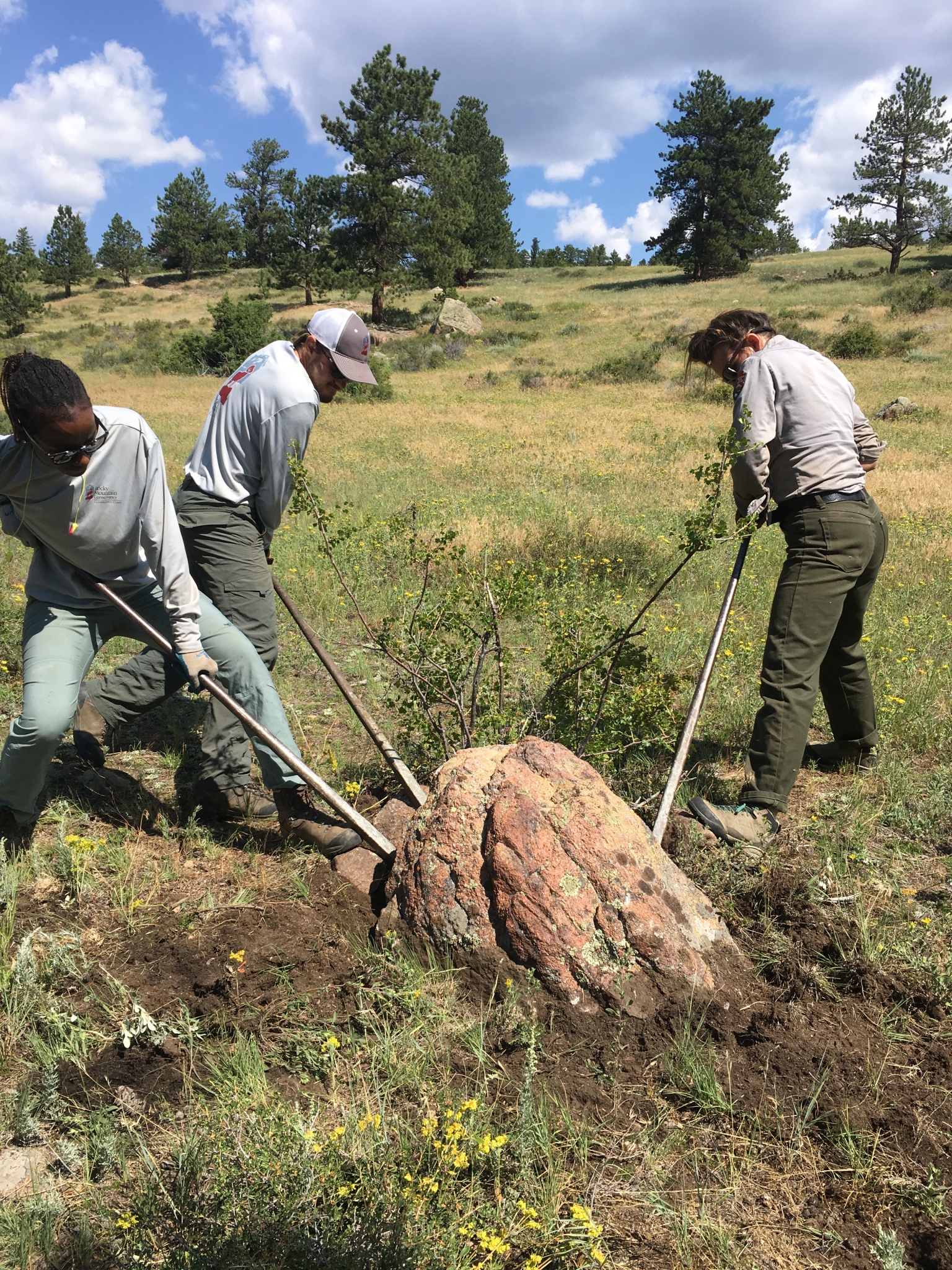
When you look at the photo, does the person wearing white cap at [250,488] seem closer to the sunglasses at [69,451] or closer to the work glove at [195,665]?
the work glove at [195,665]

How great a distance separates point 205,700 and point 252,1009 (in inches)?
107

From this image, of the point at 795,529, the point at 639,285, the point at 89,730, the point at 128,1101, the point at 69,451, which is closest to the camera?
the point at 128,1101

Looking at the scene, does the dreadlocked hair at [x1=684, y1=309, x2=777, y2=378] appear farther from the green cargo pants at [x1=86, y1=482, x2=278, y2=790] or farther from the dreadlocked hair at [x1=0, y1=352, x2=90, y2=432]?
the dreadlocked hair at [x1=0, y1=352, x2=90, y2=432]

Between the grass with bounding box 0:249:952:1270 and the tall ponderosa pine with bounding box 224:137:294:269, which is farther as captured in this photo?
the tall ponderosa pine with bounding box 224:137:294:269

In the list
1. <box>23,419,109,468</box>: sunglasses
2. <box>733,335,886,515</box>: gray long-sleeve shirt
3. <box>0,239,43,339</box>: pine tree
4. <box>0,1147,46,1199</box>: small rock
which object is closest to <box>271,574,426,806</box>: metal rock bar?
<box>23,419,109,468</box>: sunglasses

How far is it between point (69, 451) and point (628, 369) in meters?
21.2

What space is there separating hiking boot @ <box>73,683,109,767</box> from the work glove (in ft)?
3.59

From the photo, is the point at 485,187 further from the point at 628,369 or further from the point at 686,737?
the point at 686,737

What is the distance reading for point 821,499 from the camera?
11.1 feet

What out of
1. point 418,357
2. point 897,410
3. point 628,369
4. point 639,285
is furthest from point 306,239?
point 897,410

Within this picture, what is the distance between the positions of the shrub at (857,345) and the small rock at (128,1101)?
25.2 meters

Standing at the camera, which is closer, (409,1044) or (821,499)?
(409,1044)

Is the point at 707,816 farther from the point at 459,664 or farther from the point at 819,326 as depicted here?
the point at 819,326

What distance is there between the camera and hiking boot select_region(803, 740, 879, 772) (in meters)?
4.01
